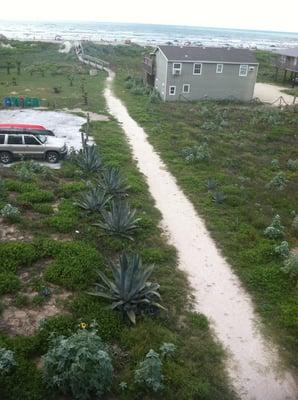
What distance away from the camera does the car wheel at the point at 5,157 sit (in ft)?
64.8

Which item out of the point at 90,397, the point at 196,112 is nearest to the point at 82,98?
the point at 196,112

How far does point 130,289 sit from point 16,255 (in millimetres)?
3949

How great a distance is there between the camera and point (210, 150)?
77.7 ft

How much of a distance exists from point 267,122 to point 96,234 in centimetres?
2246

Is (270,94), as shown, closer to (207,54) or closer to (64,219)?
(207,54)

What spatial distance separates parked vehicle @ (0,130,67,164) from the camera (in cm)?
1964

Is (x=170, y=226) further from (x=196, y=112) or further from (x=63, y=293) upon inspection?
(x=196, y=112)

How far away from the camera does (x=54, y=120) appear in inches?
1153

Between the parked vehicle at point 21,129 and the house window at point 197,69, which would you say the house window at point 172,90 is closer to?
the house window at point 197,69

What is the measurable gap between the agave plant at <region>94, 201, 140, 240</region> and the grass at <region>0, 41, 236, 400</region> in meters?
0.32

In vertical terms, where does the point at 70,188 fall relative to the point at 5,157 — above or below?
below

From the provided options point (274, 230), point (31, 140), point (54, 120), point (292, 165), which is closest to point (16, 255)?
point (274, 230)

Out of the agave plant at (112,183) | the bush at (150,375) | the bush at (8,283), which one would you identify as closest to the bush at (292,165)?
the agave plant at (112,183)

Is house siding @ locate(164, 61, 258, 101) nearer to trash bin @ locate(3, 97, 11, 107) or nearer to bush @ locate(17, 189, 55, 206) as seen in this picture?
trash bin @ locate(3, 97, 11, 107)
